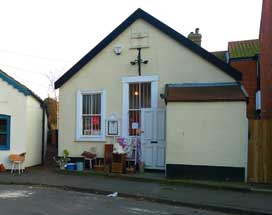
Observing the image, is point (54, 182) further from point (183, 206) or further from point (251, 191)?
point (251, 191)

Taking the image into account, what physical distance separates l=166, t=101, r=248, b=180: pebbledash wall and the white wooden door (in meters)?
1.43

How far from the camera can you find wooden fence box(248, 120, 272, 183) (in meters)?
11.6

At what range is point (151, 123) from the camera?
45.8 ft

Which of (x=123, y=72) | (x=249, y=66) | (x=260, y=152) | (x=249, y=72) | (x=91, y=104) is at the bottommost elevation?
(x=260, y=152)

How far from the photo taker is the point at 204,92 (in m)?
12.5

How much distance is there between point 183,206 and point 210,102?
412 centimetres

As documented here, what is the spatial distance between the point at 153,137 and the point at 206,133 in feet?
8.36

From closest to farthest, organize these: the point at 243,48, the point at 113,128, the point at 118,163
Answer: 1. the point at 118,163
2. the point at 113,128
3. the point at 243,48

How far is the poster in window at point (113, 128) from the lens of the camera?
14.6m

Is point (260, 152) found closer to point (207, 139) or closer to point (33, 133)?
point (207, 139)

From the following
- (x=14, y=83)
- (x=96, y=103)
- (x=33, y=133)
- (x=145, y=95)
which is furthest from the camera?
(x=33, y=133)

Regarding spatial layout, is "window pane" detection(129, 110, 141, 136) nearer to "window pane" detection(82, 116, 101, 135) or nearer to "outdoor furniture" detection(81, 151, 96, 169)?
"window pane" detection(82, 116, 101, 135)

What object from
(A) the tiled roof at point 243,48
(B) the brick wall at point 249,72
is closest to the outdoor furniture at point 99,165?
(B) the brick wall at point 249,72

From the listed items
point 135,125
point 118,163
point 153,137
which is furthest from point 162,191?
point 135,125
